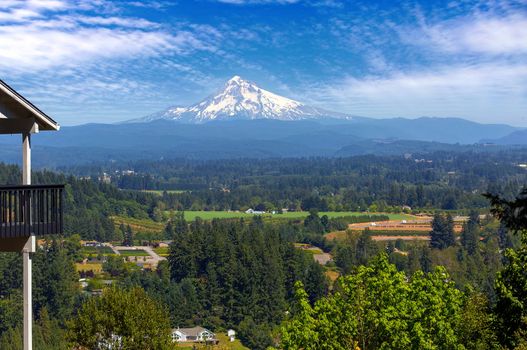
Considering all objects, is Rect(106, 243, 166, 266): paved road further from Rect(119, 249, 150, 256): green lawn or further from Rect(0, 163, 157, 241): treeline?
Rect(0, 163, 157, 241): treeline

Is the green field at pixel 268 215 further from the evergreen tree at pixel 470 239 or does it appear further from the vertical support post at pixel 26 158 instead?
the vertical support post at pixel 26 158

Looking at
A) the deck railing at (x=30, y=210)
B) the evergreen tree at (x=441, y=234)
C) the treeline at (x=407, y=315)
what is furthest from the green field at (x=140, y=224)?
the deck railing at (x=30, y=210)

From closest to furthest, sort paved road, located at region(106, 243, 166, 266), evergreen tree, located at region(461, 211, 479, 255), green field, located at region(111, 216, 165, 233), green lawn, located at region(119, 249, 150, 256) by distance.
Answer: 1. paved road, located at region(106, 243, 166, 266)
2. green lawn, located at region(119, 249, 150, 256)
3. evergreen tree, located at region(461, 211, 479, 255)
4. green field, located at region(111, 216, 165, 233)

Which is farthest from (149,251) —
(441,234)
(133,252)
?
(441,234)

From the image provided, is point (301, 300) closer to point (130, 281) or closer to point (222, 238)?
point (130, 281)

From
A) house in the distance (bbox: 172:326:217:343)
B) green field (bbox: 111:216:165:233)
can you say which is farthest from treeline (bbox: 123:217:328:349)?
green field (bbox: 111:216:165:233)

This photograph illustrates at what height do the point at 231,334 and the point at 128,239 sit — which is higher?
the point at 128,239

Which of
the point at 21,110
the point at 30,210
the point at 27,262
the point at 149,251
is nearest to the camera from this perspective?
the point at 30,210

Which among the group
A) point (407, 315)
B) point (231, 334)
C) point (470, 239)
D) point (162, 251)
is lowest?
point (231, 334)

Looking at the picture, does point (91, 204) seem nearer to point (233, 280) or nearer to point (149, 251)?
point (149, 251)
